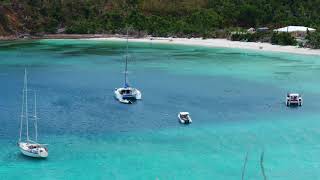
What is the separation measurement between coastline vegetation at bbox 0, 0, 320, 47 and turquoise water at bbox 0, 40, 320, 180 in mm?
47676

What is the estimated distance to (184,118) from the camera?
53844 mm

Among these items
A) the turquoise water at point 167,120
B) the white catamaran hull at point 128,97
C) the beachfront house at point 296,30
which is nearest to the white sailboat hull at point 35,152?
the turquoise water at point 167,120

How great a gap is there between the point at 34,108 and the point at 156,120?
46.7 ft

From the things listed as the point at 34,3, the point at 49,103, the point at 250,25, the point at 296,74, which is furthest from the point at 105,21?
the point at 49,103

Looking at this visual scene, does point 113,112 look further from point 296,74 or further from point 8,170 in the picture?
point 296,74

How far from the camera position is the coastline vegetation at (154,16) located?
150 meters

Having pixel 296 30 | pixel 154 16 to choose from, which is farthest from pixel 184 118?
pixel 154 16

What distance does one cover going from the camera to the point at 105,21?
16888cm

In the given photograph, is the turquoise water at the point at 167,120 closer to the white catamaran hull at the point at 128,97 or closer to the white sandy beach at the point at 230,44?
the white catamaran hull at the point at 128,97

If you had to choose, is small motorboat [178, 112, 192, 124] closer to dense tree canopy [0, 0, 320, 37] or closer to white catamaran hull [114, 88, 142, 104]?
white catamaran hull [114, 88, 142, 104]

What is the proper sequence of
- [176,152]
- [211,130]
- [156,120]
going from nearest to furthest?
[176,152] < [211,130] < [156,120]

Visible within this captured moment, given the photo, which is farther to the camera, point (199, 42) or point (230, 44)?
point (199, 42)

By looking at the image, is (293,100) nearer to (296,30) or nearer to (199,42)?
(296,30)

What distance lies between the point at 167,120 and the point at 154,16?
11297 centimetres
